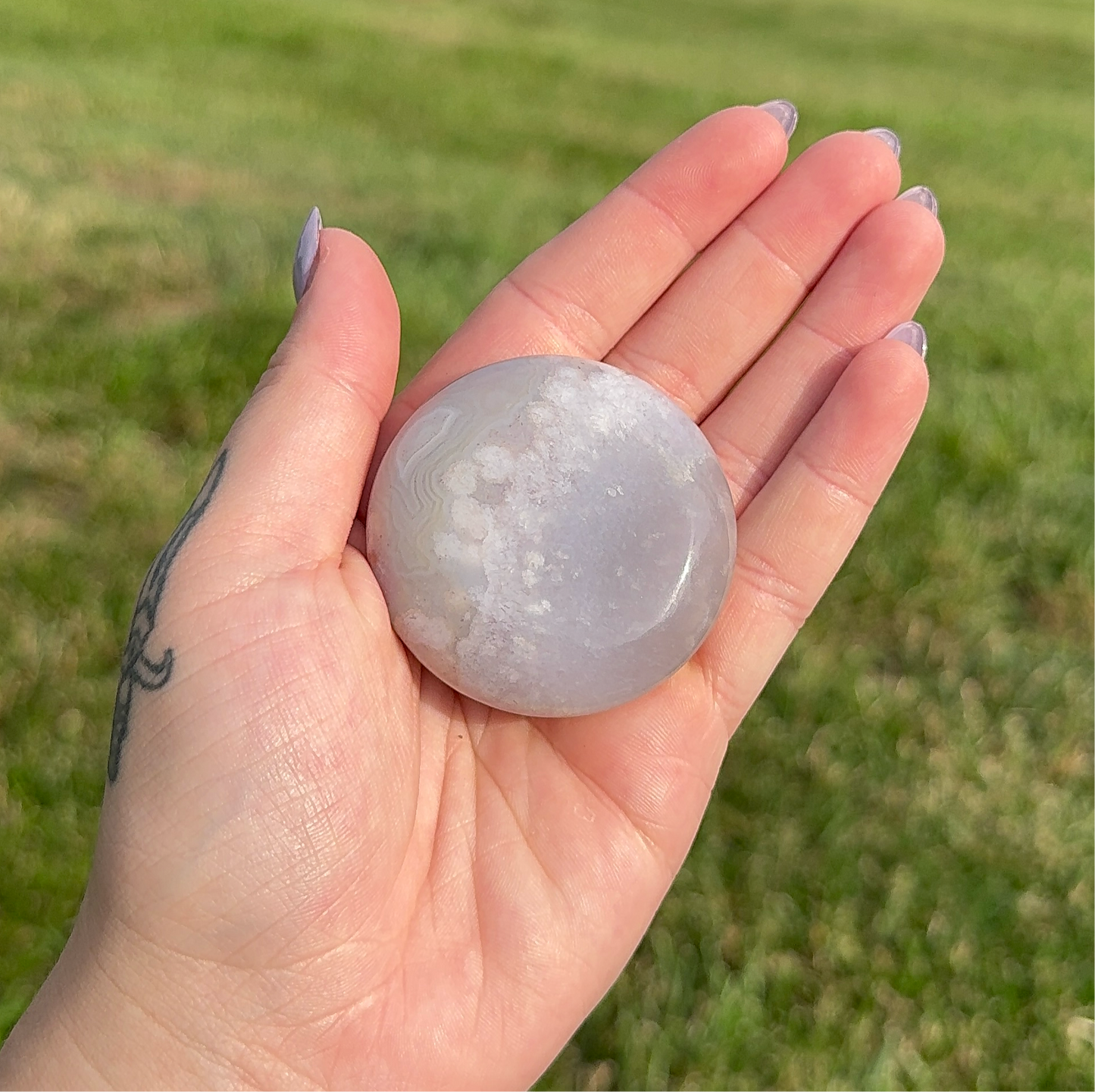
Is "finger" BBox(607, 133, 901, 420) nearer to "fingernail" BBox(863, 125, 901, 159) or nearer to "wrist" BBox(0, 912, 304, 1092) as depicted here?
"fingernail" BBox(863, 125, 901, 159)

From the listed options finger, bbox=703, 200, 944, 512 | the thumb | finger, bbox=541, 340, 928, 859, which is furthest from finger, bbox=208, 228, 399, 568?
finger, bbox=703, 200, 944, 512

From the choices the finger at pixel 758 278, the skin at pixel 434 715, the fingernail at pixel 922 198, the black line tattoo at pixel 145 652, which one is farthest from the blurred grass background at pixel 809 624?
the fingernail at pixel 922 198

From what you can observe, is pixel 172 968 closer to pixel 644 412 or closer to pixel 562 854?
pixel 562 854

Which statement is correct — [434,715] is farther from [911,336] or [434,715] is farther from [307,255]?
[911,336]

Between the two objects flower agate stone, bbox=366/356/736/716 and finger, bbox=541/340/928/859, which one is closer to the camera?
flower agate stone, bbox=366/356/736/716

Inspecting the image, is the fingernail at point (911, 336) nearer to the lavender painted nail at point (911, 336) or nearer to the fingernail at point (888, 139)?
the lavender painted nail at point (911, 336)

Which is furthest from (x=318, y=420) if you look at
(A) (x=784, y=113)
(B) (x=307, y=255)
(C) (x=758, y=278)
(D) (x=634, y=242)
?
(A) (x=784, y=113)

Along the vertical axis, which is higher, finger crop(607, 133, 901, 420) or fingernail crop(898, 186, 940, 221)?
fingernail crop(898, 186, 940, 221)
